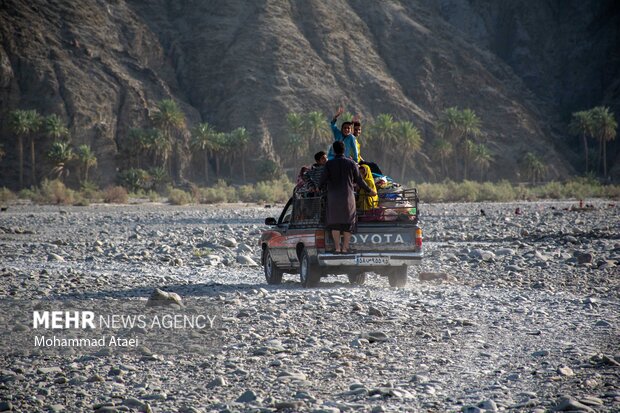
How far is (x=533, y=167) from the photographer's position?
91938 millimetres

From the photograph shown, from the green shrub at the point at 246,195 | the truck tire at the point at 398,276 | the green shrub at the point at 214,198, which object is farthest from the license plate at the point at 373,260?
the green shrub at the point at 246,195

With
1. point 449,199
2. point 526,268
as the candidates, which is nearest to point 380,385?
point 526,268

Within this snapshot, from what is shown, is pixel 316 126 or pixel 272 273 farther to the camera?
pixel 316 126

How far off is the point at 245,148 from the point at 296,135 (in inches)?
211

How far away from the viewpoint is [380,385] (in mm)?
6637

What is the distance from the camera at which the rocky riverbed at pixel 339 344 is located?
6234 millimetres

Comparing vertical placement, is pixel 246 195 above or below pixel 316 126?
below

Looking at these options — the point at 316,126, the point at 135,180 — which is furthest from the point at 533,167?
the point at 135,180

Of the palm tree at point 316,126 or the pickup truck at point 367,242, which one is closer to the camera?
the pickup truck at point 367,242

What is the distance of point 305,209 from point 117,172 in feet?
233

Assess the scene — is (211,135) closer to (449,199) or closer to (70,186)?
(70,186)

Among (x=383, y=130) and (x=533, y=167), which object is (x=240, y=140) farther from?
(x=533, y=167)

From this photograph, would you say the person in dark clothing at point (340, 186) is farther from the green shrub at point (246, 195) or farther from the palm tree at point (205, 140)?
the palm tree at point (205, 140)

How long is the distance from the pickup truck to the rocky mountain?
69.5 meters
